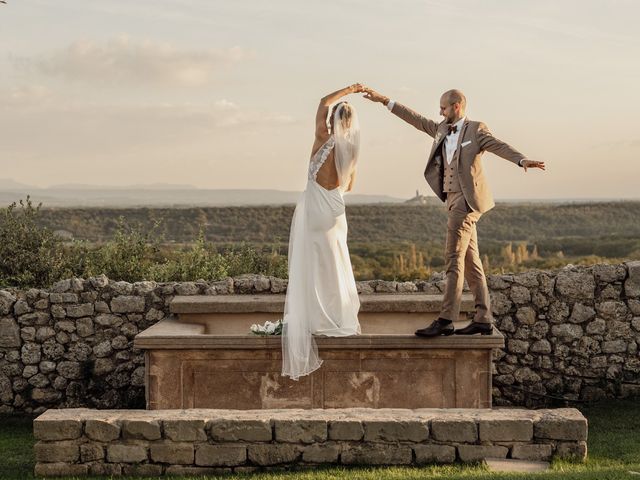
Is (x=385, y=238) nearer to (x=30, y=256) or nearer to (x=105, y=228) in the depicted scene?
(x=105, y=228)

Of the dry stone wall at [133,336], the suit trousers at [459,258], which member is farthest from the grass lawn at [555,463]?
the suit trousers at [459,258]

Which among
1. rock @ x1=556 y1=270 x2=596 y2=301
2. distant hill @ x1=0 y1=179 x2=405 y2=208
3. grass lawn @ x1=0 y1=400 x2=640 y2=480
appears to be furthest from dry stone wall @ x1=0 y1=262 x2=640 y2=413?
distant hill @ x1=0 y1=179 x2=405 y2=208

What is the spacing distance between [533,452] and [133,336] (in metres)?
4.99

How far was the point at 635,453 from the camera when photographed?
24.8 ft

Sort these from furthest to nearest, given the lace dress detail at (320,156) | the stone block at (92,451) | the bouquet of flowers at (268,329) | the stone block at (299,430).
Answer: the lace dress detail at (320,156) → the bouquet of flowers at (268,329) → the stone block at (92,451) → the stone block at (299,430)

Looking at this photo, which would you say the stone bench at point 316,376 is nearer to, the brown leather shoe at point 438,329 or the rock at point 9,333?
the brown leather shoe at point 438,329

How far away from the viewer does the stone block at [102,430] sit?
6.49 meters

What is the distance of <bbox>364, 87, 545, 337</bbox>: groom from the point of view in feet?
26.9

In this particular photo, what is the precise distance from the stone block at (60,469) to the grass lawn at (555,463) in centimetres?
25

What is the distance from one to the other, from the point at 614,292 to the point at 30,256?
23.8ft

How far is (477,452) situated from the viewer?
642cm

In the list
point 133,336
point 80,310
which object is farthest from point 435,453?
point 80,310

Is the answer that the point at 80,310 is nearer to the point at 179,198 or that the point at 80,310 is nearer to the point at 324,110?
the point at 324,110

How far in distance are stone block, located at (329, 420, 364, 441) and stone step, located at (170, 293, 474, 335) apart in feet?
9.84
